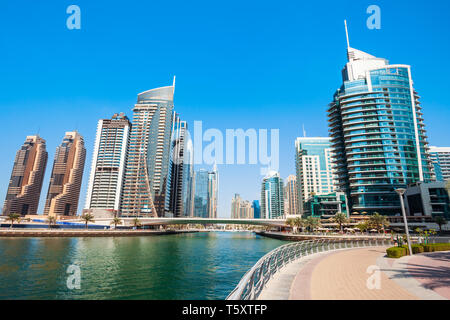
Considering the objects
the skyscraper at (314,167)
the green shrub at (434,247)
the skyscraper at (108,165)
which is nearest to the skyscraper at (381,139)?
the skyscraper at (314,167)

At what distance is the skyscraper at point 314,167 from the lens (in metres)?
180

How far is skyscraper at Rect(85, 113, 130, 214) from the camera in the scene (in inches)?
6038

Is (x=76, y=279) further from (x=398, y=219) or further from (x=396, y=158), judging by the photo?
(x=396, y=158)

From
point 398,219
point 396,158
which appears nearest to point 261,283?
point 398,219

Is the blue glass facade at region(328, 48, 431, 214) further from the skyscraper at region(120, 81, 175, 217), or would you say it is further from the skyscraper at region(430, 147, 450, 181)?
the skyscraper at region(120, 81, 175, 217)

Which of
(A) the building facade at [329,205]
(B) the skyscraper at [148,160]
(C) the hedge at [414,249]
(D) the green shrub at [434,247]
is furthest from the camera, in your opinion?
(B) the skyscraper at [148,160]

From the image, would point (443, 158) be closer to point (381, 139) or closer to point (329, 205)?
point (381, 139)

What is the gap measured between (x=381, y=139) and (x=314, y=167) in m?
82.2

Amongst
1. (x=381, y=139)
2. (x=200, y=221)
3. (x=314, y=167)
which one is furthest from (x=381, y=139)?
(x=200, y=221)

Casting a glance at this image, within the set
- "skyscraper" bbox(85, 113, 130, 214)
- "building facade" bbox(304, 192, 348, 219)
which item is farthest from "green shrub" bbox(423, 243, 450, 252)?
"skyscraper" bbox(85, 113, 130, 214)

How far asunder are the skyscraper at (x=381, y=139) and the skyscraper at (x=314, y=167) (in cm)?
6542

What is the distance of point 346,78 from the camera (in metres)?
128

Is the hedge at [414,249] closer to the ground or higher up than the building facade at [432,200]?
closer to the ground

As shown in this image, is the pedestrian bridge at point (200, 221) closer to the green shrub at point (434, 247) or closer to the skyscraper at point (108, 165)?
the skyscraper at point (108, 165)
